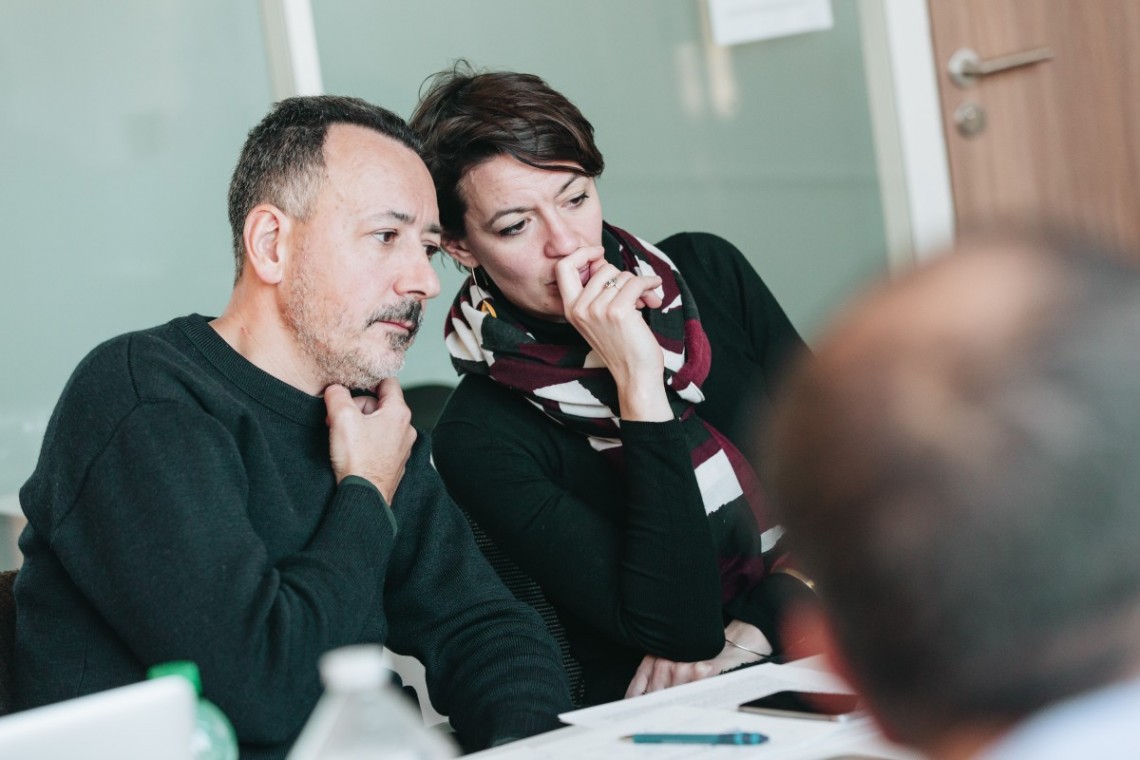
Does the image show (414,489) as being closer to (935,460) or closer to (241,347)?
(241,347)

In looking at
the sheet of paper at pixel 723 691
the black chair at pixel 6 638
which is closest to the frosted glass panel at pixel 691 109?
the black chair at pixel 6 638

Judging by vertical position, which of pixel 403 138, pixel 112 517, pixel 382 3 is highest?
pixel 382 3

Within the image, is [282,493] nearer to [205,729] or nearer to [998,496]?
[205,729]

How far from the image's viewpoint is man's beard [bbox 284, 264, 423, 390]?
1.64 meters

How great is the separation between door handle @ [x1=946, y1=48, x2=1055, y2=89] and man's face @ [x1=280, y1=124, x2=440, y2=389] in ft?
6.33

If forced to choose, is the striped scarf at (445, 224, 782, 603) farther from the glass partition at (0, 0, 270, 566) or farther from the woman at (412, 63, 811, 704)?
the glass partition at (0, 0, 270, 566)

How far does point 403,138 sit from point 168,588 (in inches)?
29.7

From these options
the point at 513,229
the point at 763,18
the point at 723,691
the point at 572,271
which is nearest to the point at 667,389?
the point at 572,271

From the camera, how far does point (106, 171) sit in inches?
104

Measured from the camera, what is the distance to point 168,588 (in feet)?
4.25

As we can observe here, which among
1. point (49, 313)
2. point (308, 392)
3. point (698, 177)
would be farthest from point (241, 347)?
point (698, 177)

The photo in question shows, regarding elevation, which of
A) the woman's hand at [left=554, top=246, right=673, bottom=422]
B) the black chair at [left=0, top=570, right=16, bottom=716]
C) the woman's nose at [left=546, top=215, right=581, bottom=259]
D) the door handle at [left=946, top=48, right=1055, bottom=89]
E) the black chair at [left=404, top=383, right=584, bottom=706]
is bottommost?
the black chair at [left=404, top=383, right=584, bottom=706]

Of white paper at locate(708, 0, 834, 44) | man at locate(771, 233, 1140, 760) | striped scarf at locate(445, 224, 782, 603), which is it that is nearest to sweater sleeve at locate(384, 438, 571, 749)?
striped scarf at locate(445, 224, 782, 603)

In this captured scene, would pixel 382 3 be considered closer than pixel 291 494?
No
